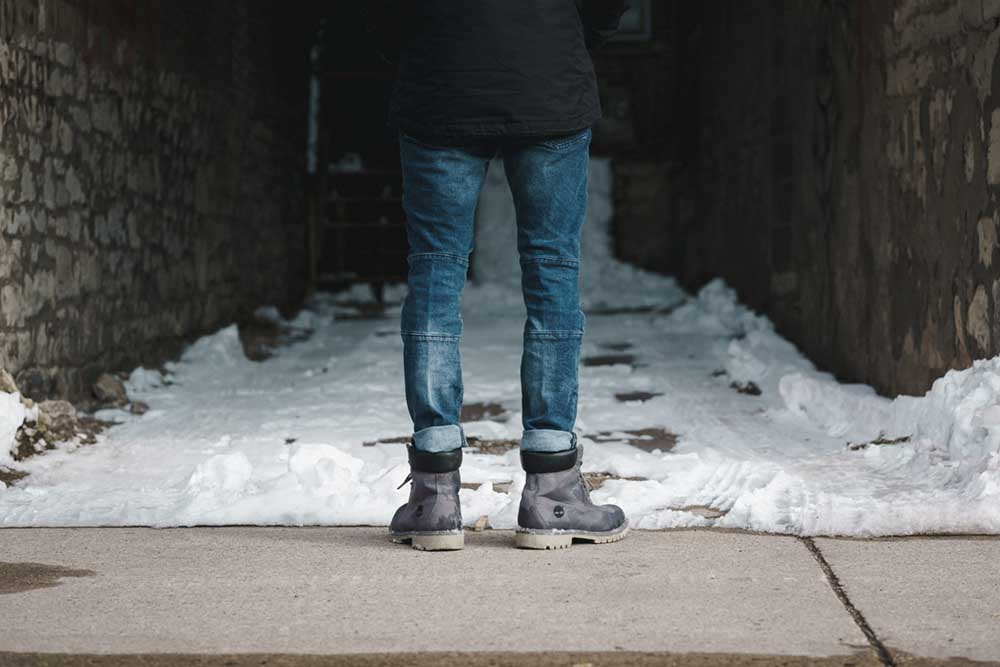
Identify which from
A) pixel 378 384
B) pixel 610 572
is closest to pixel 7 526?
pixel 610 572

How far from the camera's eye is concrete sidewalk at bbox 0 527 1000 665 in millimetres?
1778

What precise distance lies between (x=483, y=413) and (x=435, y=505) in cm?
208

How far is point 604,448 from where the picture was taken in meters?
3.67

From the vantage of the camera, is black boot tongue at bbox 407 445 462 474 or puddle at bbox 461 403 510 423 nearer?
black boot tongue at bbox 407 445 462 474

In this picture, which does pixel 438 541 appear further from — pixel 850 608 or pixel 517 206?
pixel 850 608

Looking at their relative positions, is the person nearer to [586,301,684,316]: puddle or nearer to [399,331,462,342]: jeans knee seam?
[399,331,462,342]: jeans knee seam

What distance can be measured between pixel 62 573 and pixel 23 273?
218 centimetres

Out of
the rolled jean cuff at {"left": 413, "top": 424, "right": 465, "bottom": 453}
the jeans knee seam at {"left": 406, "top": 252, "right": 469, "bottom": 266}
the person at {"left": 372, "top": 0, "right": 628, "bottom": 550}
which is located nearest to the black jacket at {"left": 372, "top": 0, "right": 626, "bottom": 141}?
the person at {"left": 372, "top": 0, "right": 628, "bottom": 550}

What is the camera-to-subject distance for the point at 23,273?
4.19 meters

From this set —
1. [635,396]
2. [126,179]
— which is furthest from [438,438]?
[126,179]

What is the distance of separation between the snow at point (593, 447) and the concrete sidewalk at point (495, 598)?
168 mm

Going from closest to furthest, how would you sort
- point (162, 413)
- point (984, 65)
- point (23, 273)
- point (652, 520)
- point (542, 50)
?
point (542, 50) < point (652, 520) < point (984, 65) < point (23, 273) < point (162, 413)

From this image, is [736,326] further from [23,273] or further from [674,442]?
[23,273]

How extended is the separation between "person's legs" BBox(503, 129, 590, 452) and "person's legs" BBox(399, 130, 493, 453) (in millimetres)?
111
